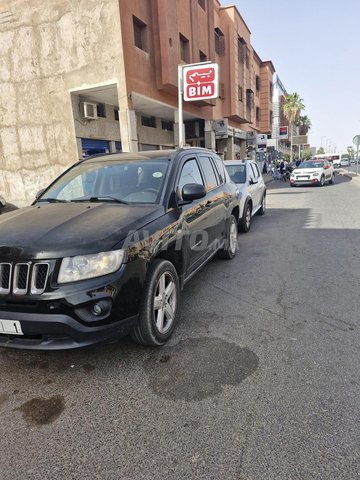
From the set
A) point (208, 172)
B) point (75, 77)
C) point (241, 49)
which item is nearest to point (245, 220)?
point (208, 172)

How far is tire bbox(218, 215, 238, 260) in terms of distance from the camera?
226 inches

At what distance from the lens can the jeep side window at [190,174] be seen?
3902mm

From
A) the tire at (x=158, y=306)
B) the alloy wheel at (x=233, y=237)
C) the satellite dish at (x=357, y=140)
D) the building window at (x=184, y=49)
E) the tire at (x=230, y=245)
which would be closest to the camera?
the tire at (x=158, y=306)

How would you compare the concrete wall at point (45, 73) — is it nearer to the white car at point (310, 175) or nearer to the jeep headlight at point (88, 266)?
the jeep headlight at point (88, 266)

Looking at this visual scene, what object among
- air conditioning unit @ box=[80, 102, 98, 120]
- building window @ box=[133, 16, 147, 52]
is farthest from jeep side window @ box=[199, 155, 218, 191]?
building window @ box=[133, 16, 147, 52]

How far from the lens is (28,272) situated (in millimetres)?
2482

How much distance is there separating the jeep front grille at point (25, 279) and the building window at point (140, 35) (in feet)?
42.2

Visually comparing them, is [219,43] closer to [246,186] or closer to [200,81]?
[200,81]

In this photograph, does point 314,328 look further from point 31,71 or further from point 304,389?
point 31,71

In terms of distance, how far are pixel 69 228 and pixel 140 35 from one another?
13.0m

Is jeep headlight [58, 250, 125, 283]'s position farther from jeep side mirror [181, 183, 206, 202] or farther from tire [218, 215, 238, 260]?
tire [218, 215, 238, 260]

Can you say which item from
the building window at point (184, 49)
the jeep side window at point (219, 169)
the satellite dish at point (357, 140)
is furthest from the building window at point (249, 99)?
the jeep side window at point (219, 169)

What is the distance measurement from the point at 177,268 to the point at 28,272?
5.19 ft

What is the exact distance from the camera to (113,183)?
152 inches
